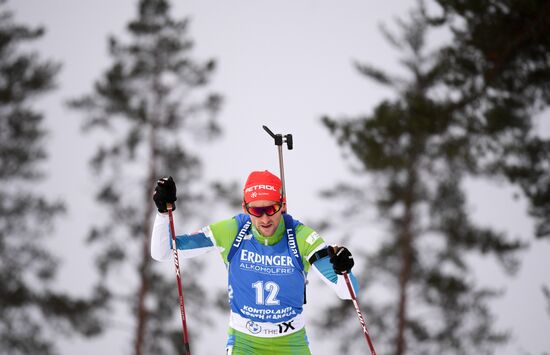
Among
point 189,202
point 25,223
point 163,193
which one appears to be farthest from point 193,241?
point 25,223

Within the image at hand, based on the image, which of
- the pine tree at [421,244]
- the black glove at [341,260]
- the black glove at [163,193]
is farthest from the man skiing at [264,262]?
the pine tree at [421,244]

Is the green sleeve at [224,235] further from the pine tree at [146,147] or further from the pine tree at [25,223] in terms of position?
the pine tree at [25,223]

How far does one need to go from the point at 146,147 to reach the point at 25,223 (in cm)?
377

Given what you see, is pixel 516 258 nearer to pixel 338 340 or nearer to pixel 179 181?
pixel 338 340

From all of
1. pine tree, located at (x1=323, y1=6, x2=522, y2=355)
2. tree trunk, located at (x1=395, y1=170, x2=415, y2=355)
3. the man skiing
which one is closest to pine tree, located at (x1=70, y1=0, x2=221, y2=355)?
Result: pine tree, located at (x1=323, y1=6, x2=522, y2=355)

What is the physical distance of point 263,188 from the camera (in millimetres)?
5684

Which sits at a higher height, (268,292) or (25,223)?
(25,223)

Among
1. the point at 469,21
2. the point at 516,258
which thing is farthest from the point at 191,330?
the point at 469,21

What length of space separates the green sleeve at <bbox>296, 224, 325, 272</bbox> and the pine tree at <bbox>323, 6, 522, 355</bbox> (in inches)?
335

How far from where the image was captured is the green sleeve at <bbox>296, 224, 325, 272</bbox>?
5.64 meters

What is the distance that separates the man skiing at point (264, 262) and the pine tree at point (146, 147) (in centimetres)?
971

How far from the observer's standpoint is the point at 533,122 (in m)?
11.5

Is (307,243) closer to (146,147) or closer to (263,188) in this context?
(263,188)

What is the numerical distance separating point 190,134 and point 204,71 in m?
1.74
